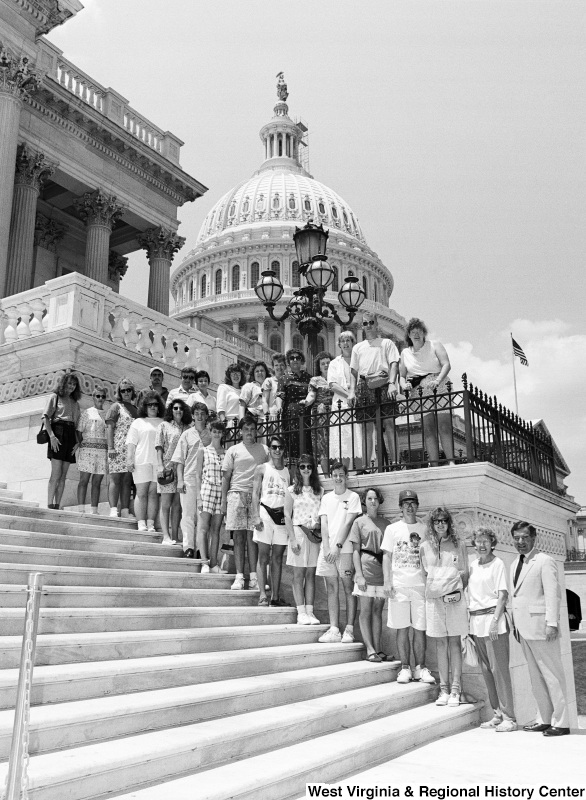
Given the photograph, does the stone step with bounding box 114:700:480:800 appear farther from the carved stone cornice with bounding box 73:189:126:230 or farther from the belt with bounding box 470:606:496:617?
the carved stone cornice with bounding box 73:189:126:230

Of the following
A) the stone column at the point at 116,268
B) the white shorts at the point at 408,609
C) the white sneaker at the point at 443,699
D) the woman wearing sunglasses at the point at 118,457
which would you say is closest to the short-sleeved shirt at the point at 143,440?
the woman wearing sunglasses at the point at 118,457

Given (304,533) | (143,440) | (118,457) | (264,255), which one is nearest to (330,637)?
(304,533)

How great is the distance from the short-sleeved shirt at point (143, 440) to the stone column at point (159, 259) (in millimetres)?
18871

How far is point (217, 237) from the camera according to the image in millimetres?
104812

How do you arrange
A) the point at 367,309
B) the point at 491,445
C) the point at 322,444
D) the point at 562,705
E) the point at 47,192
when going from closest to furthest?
the point at 562,705, the point at 491,445, the point at 322,444, the point at 47,192, the point at 367,309

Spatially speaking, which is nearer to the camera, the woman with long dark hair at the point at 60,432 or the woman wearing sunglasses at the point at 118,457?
the woman with long dark hair at the point at 60,432

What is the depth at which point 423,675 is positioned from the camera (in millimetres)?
7266

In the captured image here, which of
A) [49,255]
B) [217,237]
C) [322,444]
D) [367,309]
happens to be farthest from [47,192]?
[217,237]

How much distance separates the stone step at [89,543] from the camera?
7297 mm

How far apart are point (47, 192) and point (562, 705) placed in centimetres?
2527

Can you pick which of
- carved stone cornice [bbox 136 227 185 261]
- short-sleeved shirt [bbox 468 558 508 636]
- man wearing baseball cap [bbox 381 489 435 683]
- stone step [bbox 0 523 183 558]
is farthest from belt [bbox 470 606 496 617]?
carved stone cornice [bbox 136 227 185 261]

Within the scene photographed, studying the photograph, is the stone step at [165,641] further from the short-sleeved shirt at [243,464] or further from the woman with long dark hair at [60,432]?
the woman with long dark hair at [60,432]

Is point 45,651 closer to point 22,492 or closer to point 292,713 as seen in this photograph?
point 292,713

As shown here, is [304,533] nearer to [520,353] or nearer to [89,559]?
[89,559]
